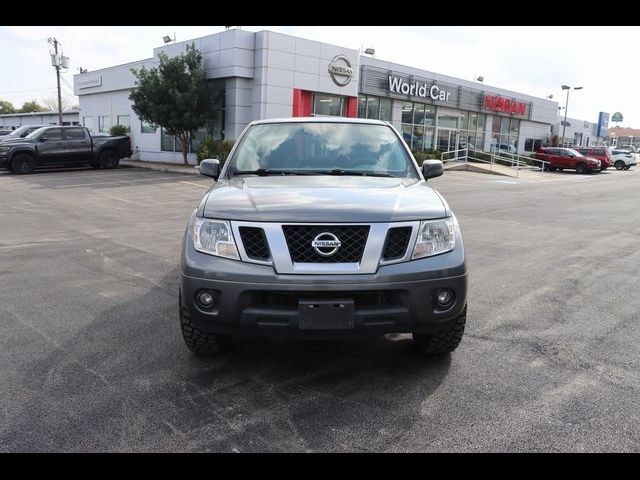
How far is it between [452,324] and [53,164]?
21.8 m

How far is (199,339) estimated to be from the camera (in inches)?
146

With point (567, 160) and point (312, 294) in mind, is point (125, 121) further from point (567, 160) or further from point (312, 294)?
point (312, 294)

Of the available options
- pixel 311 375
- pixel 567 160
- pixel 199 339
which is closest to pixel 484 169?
pixel 567 160

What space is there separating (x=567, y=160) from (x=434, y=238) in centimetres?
3802

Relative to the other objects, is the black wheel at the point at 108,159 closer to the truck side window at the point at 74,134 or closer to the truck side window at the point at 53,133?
the truck side window at the point at 74,134

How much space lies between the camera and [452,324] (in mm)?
3535

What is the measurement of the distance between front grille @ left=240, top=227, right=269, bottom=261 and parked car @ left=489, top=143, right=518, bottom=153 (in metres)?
39.7

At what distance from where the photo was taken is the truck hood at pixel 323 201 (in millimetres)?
3244

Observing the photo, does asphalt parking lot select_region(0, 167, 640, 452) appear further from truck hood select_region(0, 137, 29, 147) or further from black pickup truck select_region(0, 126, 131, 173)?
truck hood select_region(0, 137, 29, 147)

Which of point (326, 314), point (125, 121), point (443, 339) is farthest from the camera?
point (125, 121)

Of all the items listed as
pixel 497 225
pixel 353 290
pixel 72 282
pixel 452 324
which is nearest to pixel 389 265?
pixel 353 290

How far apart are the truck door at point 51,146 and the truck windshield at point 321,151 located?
19.2m

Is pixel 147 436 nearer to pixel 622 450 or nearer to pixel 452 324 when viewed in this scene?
pixel 452 324

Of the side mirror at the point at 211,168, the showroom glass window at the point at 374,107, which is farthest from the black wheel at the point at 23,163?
the side mirror at the point at 211,168
